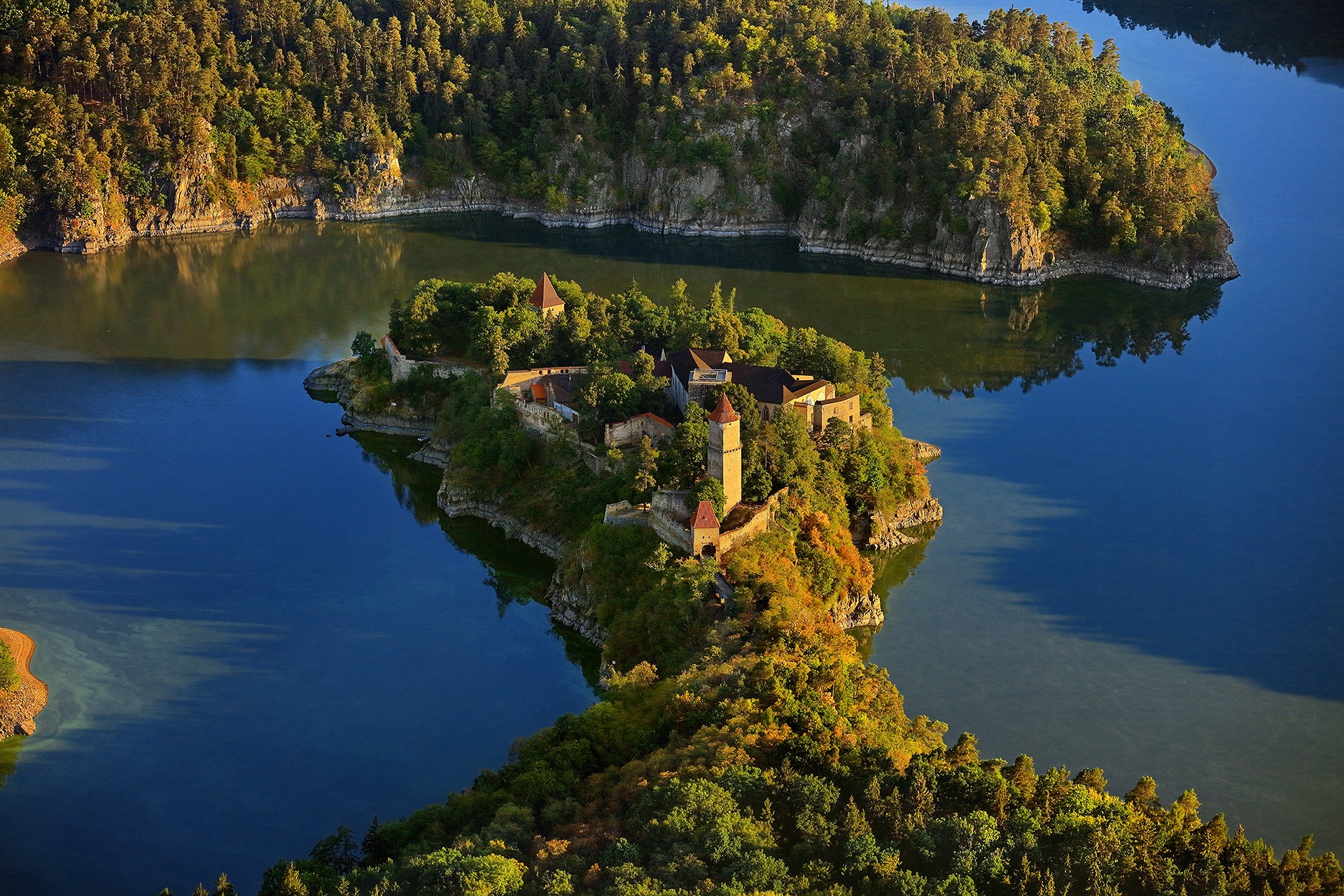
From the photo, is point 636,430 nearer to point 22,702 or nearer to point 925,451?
point 925,451

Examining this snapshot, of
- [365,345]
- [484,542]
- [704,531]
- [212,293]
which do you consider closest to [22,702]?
[484,542]

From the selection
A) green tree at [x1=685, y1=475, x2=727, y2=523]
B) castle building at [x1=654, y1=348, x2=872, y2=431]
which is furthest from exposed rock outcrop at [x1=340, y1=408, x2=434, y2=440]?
green tree at [x1=685, y1=475, x2=727, y2=523]

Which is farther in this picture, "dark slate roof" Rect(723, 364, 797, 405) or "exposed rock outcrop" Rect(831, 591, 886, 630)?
"dark slate roof" Rect(723, 364, 797, 405)

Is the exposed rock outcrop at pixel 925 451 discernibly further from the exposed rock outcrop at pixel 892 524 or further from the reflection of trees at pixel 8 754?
the reflection of trees at pixel 8 754

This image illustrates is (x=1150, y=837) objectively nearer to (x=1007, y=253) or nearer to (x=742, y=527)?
(x=742, y=527)

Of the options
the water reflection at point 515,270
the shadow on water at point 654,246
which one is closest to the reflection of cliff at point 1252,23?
the shadow on water at point 654,246

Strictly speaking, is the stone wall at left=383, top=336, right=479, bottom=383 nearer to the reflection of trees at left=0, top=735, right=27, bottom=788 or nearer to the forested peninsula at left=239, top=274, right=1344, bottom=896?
the forested peninsula at left=239, top=274, right=1344, bottom=896
